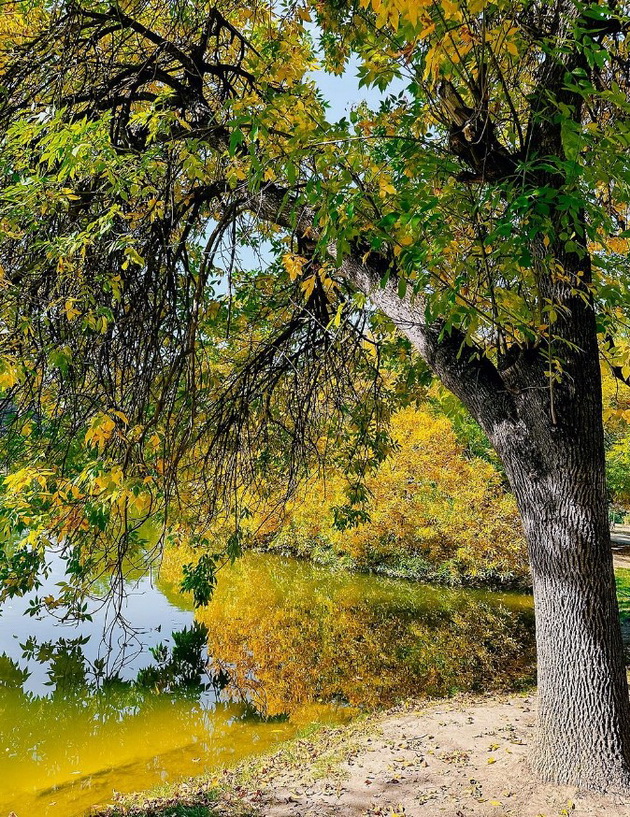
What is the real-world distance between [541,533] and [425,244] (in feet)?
6.26

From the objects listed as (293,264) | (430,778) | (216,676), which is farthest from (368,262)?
(216,676)

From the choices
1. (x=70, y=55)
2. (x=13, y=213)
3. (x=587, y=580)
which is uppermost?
(x=70, y=55)

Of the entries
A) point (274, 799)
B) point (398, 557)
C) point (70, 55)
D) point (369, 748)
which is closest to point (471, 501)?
point (398, 557)

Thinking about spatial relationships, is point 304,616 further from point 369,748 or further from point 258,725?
point 369,748

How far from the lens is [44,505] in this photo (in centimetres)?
334

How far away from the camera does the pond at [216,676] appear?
650cm

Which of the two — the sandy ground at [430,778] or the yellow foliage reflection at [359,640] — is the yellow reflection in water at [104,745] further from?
the sandy ground at [430,778]

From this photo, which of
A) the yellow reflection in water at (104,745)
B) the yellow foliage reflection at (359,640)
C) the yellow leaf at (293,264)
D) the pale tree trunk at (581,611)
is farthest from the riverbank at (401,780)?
the yellow leaf at (293,264)

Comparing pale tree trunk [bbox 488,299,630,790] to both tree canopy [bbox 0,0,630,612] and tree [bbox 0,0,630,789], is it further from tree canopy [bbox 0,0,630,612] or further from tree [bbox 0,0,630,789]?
tree canopy [bbox 0,0,630,612]

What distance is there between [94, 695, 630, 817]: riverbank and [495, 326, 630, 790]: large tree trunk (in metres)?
0.30

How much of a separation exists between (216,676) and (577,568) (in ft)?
23.7

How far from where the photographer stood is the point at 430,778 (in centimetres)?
440

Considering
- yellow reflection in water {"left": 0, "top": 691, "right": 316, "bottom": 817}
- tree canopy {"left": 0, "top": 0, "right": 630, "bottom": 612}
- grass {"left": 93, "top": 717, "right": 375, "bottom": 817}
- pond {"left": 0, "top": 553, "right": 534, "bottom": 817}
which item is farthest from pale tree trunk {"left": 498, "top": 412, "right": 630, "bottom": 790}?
yellow reflection in water {"left": 0, "top": 691, "right": 316, "bottom": 817}

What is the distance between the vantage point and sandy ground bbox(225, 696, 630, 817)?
354 cm
